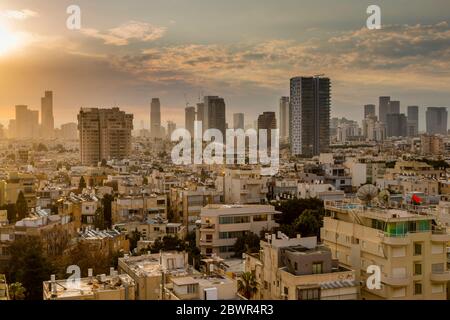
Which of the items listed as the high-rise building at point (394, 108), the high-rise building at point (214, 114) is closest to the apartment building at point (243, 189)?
the high-rise building at point (214, 114)

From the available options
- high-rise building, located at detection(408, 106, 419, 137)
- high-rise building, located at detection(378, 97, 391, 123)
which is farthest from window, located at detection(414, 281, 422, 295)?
high-rise building, located at detection(408, 106, 419, 137)

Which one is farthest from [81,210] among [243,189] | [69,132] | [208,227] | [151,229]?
[69,132]

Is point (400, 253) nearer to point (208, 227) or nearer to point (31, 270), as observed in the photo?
point (31, 270)

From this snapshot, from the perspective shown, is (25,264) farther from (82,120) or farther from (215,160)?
(82,120)

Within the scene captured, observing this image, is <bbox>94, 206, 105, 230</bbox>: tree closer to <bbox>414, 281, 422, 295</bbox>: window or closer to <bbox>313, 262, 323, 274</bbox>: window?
<bbox>313, 262, 323, 274</bbox>: window
